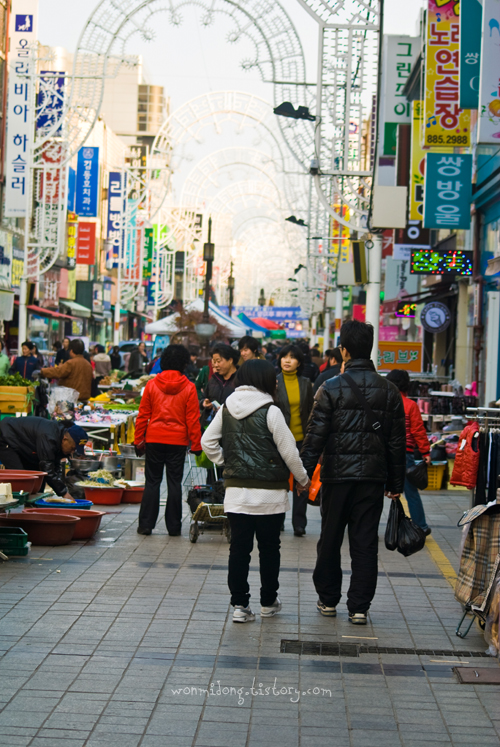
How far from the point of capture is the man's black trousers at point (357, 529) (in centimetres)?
626

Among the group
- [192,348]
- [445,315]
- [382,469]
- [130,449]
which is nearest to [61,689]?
[382,469]

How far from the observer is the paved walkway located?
4.34 metres

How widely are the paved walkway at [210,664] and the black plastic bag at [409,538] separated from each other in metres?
0.51

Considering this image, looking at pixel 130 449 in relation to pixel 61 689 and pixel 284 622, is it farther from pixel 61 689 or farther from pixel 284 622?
pixel 61 689

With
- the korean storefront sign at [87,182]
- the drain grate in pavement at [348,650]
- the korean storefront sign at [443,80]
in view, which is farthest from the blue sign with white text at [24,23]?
the drain grate in pavement at [348,650]

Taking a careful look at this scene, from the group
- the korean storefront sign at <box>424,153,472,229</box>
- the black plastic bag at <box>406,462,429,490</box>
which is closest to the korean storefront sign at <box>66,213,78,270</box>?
the korean storefront sign at <box>424,153,472,229</box>

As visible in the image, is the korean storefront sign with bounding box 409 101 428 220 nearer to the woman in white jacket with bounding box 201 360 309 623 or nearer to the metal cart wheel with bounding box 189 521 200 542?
the metal cart wheel with bounding box 189 521 200 542

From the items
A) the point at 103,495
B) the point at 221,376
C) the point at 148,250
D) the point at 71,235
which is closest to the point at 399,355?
the point at 221,376

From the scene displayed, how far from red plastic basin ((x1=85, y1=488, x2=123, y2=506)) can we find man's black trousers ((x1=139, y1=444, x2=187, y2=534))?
1.95 m

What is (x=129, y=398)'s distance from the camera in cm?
1805

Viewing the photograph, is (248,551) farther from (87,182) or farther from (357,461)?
(87,182)

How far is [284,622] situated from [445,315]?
15.0 m

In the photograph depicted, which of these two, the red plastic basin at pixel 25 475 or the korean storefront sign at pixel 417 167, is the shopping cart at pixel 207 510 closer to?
the red plastic basin at pixel 25 475

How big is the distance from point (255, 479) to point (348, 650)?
1237 millimetres
